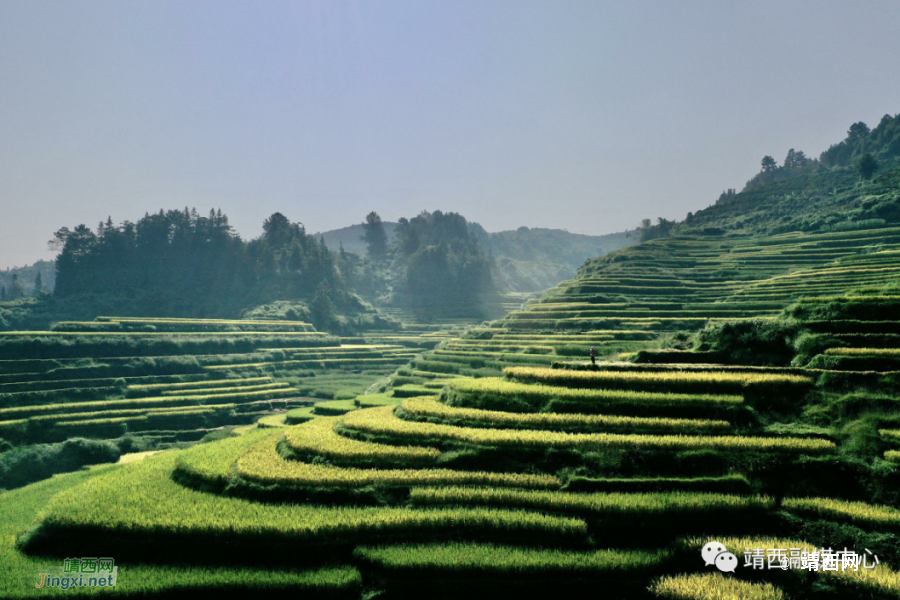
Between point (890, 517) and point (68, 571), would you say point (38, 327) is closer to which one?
point (68, 571)

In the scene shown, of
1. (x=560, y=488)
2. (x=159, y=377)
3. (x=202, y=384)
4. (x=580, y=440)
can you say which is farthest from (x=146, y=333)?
(x=560, y=488)

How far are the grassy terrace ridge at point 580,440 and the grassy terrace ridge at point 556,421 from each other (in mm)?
471

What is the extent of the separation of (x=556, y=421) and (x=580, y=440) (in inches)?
72.0

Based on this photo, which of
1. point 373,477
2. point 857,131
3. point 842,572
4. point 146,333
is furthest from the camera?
point 857,131

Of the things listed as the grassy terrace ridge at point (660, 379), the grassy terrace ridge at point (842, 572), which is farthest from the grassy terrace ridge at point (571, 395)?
the grassy terrace ridge at point (842, 572)

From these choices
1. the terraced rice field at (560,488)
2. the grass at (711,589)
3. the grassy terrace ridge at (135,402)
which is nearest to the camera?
the grass at (711,589)

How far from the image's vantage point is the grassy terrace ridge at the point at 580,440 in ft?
43.6

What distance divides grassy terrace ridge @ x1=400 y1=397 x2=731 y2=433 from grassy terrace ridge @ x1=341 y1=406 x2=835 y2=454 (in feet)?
1.54

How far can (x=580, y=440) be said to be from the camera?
14.3m

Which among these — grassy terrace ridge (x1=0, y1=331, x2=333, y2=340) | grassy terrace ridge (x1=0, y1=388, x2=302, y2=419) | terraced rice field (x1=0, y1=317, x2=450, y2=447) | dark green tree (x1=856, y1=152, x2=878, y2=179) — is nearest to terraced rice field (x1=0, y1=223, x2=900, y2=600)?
terraced rice field (x1=0, y1=317, x2=450, y2=447)

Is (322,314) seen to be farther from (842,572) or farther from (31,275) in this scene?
(31,275)

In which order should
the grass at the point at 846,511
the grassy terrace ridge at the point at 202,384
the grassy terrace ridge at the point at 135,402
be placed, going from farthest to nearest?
the grassy terrace ridge at the point at 202,384
the grassy terrace ridge at the point at 135,402
the grass at the point at 846,511

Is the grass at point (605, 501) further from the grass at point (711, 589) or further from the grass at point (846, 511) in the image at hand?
the grass at point (711, 589)

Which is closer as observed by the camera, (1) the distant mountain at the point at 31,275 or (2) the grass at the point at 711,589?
(2) the grass at the point at 711,589
